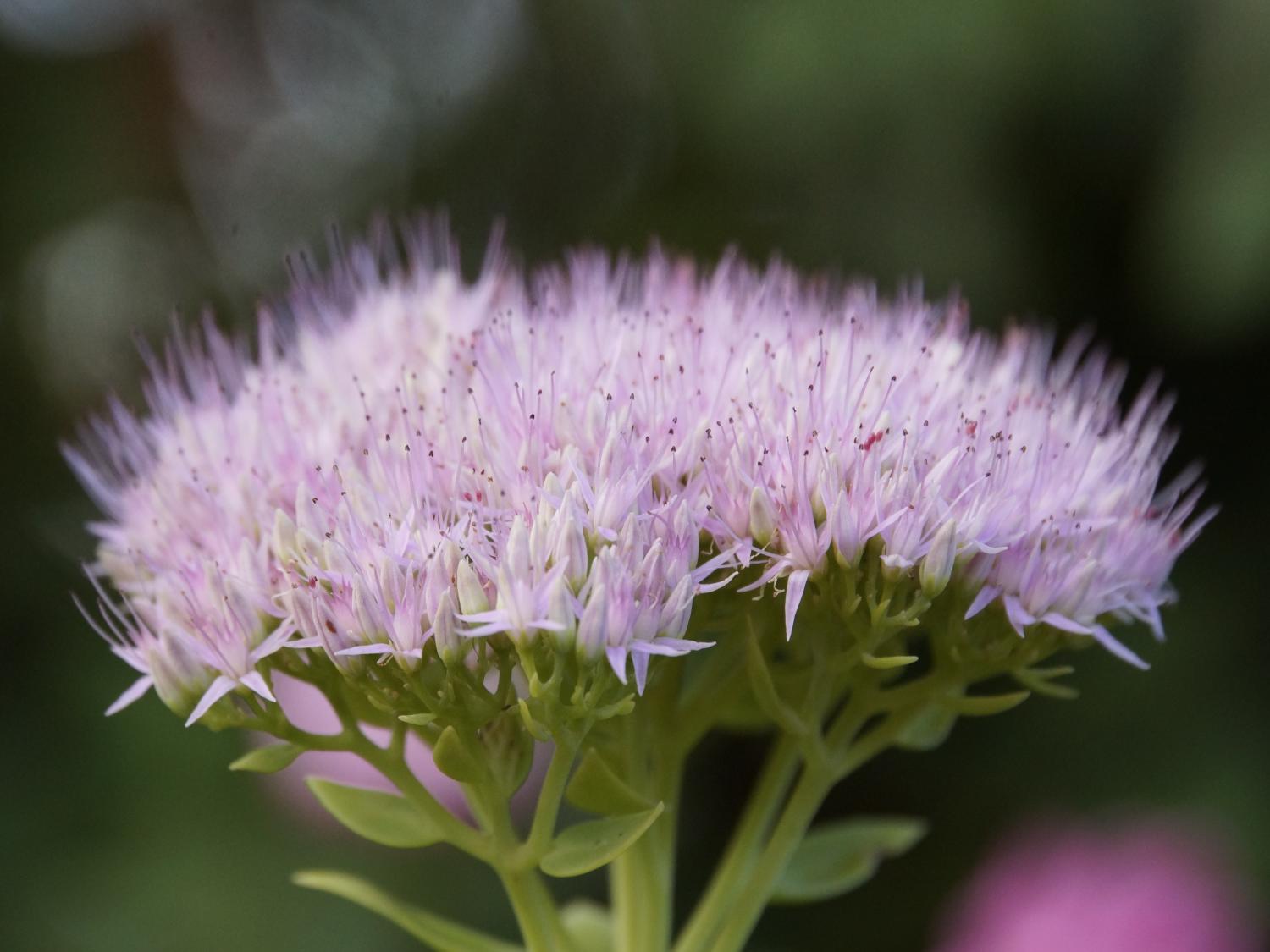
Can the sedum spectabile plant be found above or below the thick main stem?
above

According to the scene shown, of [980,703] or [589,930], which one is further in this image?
[589,930]

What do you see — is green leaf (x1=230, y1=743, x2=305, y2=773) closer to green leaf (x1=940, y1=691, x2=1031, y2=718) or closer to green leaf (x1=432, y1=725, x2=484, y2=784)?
green leaf (x1=432, y1=725, x2=484, y2=784)

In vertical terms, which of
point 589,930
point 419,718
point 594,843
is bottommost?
point 589,930

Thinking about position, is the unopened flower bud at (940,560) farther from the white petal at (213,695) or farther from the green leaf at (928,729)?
the white petal at (213,695)

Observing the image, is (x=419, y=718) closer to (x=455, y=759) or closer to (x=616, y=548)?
(x=455, y=759)

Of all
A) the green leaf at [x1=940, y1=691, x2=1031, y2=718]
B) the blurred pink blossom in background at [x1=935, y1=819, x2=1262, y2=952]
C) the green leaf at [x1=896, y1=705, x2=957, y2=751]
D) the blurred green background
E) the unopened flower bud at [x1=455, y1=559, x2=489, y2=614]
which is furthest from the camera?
the blurred green background

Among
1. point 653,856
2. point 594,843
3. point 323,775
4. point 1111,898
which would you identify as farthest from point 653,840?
point 323,775

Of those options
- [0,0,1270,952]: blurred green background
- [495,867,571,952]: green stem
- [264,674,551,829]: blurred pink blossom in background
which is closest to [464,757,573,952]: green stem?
[495,867,571,952]: green stem

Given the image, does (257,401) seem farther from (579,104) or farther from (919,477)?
(579,104)
